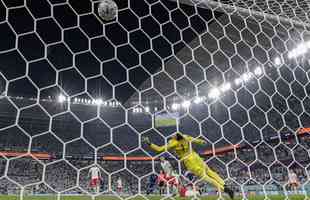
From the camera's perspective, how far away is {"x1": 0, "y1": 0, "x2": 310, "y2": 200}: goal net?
13.4ft

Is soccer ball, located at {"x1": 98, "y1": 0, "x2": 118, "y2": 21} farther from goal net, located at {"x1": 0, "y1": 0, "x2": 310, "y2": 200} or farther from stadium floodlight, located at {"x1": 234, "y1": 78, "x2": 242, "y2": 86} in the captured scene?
stadium floodlight, located at {"x1": 234, "y1": 78, "x2": 242, "y2": 86}

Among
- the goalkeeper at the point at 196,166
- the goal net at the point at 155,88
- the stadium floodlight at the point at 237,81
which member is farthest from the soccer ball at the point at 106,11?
the stadium floodlight at the point at 237,81

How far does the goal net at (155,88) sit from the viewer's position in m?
4.10

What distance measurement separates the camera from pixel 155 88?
10.0 metres

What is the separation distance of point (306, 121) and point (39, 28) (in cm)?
1077

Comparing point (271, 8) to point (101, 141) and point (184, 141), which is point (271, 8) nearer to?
point (184, 141)

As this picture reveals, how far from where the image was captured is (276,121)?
1366 centimetres

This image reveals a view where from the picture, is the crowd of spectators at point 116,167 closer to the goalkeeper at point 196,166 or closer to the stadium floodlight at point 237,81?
the stadium floodlight at point 237,81

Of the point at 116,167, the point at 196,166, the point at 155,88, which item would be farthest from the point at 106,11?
the point at 116,167

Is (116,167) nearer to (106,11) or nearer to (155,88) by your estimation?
(155,88)

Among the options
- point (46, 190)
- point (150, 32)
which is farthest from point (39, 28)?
point (46, 190)

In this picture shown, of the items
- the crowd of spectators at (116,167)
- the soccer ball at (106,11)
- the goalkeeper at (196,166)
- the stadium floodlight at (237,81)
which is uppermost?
the soccer ball at (106,11)

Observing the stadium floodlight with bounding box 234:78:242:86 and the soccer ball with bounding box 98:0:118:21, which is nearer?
the soccer ball with bounding box 98:0:118:21

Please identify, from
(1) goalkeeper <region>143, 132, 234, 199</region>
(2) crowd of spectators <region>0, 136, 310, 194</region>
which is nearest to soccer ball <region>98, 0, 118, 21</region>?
(1) goalkeeper <region>143, 132, 234, 199</region>
